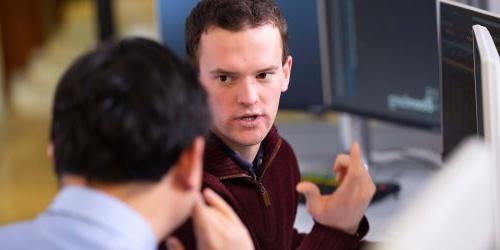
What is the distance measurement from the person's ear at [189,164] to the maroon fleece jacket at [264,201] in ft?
1.21

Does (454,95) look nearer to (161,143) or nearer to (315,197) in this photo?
(315,197)

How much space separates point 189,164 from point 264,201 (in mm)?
431

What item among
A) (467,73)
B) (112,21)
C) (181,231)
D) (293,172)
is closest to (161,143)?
(181,231)

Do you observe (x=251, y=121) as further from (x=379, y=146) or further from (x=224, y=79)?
(x=379, y=146)

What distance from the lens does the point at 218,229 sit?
123 centimetres

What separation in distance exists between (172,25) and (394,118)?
560 mm

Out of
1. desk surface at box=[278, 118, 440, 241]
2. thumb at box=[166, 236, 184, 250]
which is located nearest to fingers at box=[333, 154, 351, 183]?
thumb at box=[166, 236, 184, 250]

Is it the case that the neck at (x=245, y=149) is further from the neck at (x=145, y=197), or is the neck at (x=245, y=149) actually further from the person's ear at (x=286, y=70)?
the neck at (x=145, y=197)

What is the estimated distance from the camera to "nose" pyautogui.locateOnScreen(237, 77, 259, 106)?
142 centimetres

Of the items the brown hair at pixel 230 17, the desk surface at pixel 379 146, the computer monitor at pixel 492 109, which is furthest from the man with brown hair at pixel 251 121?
the desk surface at pixel 379 146

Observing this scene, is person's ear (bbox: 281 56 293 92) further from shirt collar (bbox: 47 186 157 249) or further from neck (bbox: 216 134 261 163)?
shirt collar (bbox: 47 186 157 249)

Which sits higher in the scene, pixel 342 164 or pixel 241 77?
pixel 241 77

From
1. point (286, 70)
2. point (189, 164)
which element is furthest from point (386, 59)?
point (189, 164)

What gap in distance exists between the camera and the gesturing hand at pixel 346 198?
1419 mm
